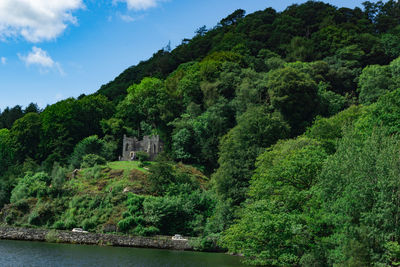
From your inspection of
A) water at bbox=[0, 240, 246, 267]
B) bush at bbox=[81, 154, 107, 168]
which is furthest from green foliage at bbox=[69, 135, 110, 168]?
water at bbox=[0, 240, 246, 267]

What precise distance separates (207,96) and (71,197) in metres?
27.5

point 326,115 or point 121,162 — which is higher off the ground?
point 326,115

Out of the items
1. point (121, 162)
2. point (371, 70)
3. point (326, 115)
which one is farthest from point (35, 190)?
point (371, 70)

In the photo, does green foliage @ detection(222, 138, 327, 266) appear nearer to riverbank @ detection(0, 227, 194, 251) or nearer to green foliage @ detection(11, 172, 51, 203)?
riverbank @ detection(0, 227, 194, 251)

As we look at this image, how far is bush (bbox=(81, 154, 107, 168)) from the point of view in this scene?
5700cm

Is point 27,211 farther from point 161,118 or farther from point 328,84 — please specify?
point 328,84

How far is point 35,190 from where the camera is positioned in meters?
50.4

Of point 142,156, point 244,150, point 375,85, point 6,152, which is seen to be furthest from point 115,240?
point 6,152

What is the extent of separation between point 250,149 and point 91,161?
24.9 m

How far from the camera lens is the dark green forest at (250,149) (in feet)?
76.4

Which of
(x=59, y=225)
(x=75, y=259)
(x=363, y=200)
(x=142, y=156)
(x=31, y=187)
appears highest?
(x=363, y=200)

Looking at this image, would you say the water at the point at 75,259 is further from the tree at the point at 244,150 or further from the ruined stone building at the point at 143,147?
the ruined stone building at the point at 143,147

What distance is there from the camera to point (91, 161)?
5709 cm

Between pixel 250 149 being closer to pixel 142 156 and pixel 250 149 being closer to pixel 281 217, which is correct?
pixel 281 217
